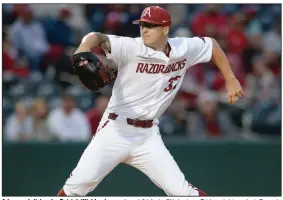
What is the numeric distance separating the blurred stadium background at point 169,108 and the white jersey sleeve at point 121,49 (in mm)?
3307

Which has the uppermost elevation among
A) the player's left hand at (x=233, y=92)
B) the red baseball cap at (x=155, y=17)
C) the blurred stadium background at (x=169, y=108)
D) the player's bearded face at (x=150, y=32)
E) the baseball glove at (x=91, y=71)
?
the red baseball cap at (x=155, y=17)

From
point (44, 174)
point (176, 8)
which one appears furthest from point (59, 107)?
point (176, 8)

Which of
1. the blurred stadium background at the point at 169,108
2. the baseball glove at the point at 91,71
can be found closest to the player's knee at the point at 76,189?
the baseball glove at the point at 91,71

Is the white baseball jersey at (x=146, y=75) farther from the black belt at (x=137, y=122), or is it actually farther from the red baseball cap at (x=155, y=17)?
the red baseball cap at (x=155, y=17)

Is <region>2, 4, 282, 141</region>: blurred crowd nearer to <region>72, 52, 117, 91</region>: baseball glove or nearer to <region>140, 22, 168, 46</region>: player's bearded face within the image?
<region>140, 22, 168, 46</region>: player's bearded face

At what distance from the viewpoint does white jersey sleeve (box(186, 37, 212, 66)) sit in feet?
19.5

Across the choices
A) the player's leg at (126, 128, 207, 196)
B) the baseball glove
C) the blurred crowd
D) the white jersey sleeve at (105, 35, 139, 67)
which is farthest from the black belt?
the blurred crowd

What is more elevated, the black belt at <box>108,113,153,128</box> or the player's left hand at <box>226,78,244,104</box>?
the player's left hand at <box>226,78,244,104</box>

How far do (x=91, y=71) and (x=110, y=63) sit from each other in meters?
4.86

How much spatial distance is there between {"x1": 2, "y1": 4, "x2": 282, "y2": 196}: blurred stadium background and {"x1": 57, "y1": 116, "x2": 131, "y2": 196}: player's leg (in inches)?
118

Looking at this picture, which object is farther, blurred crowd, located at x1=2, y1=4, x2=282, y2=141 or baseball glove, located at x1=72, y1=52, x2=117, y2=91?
blurred crowd, located at x1=2, y1=4, x2=282, y2=141

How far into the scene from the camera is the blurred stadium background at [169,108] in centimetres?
880

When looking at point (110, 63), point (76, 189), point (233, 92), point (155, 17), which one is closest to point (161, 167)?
point (76, 189)

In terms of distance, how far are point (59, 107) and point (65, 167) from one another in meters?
1.10
